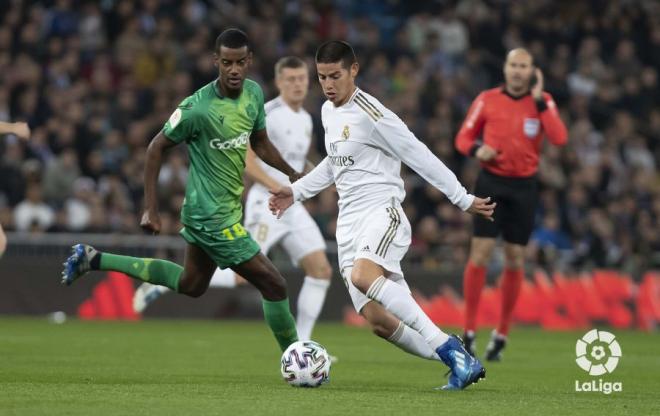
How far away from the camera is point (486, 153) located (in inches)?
479

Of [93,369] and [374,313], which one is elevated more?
[374,313]

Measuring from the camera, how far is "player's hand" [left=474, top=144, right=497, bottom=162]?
12.1 metres

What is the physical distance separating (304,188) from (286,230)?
112 inches

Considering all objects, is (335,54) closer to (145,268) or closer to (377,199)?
(377,199)

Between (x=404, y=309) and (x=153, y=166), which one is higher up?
(x=153, y=166)

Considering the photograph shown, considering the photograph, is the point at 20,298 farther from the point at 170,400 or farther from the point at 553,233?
the point at 170,400

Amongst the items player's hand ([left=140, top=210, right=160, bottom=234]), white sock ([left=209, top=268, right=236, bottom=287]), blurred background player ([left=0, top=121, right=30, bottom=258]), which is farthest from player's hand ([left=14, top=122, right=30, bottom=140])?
white sock ([left=209, top=268, right=236, bottom=287])

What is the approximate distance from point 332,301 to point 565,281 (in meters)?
3.33

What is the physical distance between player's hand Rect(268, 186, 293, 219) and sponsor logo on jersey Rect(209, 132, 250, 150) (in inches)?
15.1

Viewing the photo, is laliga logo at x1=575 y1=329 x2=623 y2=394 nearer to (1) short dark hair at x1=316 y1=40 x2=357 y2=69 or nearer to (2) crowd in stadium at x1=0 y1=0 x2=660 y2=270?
(1) short dark hair at x1=316 y1=40 x2=357 y2=69

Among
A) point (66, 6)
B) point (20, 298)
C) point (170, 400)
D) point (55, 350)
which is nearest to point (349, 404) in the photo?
point (170, 400)

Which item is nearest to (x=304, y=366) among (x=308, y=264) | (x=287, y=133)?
(x=308, y=264)

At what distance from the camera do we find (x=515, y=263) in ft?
42.2

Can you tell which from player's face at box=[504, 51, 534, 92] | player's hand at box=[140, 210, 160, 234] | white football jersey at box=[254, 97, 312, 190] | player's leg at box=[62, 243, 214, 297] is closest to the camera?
player's hand at box=[140, 210, 160, 234]
